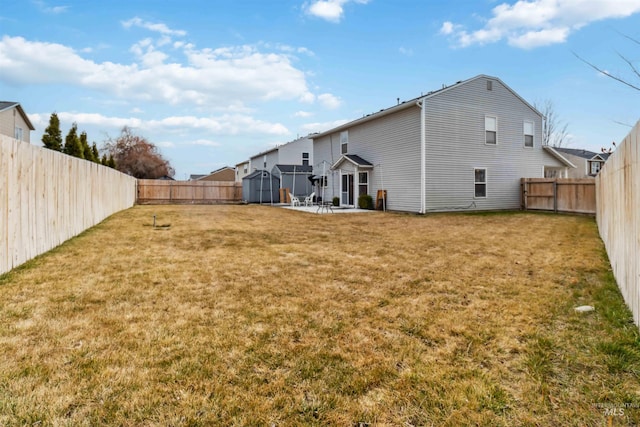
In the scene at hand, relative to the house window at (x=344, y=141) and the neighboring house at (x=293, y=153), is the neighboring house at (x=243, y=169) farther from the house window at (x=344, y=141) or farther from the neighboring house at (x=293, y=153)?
the house window at (x=344, y=141)

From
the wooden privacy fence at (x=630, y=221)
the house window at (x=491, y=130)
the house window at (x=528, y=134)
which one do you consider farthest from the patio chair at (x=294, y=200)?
the wooden privacy fence at (x=630, y=221)

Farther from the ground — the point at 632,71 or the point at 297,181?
the point at 297,181

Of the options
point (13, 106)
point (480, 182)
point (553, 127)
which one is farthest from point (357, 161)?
point (553, 127)

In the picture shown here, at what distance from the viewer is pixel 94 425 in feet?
5.73

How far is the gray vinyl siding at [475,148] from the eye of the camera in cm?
1523

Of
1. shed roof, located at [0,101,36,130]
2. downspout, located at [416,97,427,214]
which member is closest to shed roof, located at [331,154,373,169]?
downspout, located at [416,97,427,214]

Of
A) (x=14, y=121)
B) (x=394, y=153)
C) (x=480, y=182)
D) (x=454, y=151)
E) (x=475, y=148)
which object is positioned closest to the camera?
(x=454, y=151)

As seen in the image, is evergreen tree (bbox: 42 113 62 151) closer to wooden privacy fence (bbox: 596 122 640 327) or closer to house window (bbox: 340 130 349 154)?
house window (bbox: 340 130 349 154)

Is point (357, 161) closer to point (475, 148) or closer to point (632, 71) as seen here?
point (475, 148)

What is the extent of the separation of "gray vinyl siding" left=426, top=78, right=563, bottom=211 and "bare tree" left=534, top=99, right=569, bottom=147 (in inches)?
909

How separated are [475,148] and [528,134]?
367 cm

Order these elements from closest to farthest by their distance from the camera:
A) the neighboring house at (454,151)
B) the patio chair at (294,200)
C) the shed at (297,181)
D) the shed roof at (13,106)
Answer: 1. the neighboring house at (454,151)
2. the shed roof at (13,106)
3. the patio chair at (294,200)
4. the shed at (297,181)

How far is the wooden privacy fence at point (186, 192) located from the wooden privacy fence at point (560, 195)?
60.5ft

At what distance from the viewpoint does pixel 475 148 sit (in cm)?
1622
